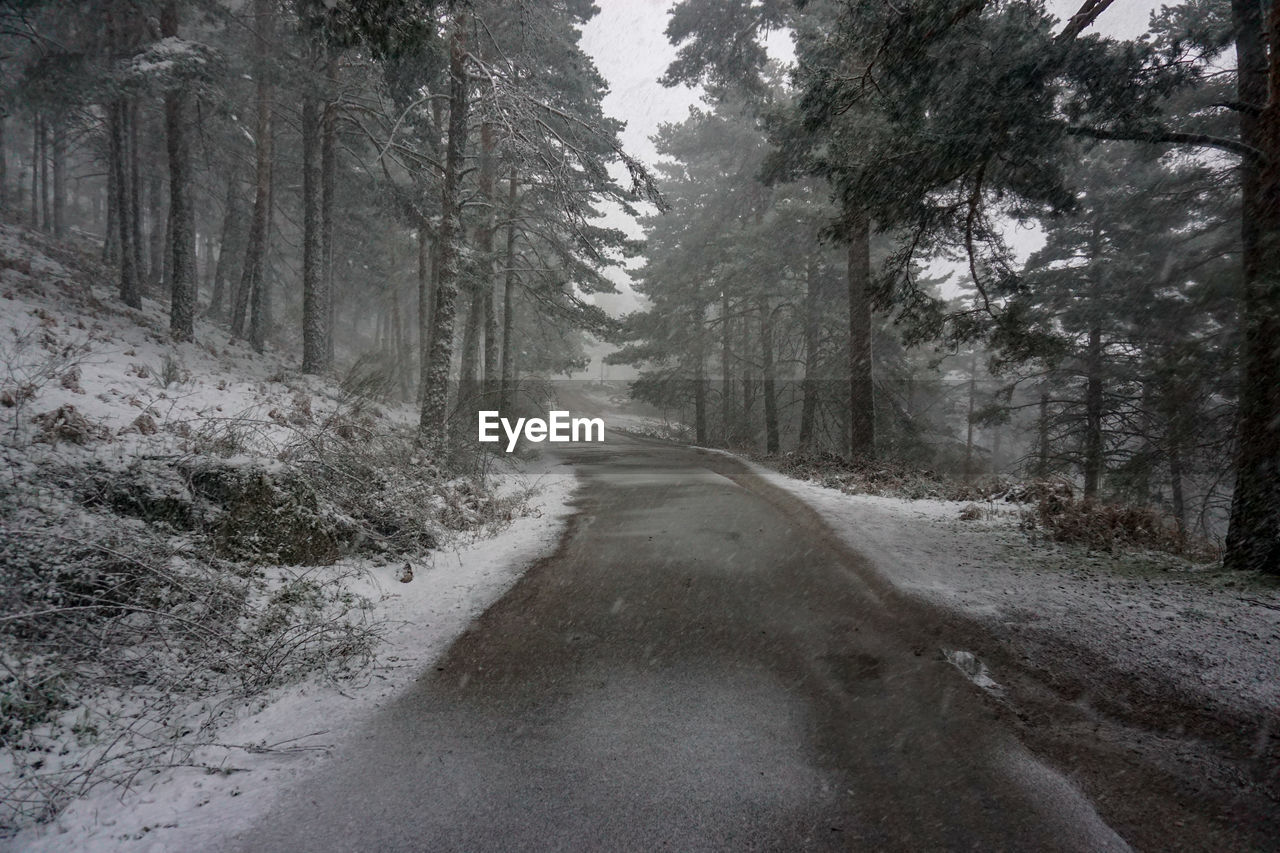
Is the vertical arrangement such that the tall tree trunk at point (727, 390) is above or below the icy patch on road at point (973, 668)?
above

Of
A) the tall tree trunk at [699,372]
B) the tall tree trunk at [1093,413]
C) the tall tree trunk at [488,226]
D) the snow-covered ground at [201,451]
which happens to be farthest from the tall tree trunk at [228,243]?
the tall tree trunk at [1093,413]

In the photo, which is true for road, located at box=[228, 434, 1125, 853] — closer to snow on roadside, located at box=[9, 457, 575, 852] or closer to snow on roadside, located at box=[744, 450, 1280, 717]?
snow on roadside, located at box=[9, 457, 575, 852]

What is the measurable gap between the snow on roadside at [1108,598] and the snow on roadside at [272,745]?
4.23m

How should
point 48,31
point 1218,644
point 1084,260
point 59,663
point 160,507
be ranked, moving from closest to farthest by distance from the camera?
point 59,663
point 1218,644
point 160,507
point 48,31
point 1084,260

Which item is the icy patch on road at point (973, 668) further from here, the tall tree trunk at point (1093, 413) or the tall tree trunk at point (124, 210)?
the tall tree trunk at point (124, 210)

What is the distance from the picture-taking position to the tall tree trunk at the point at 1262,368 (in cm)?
520

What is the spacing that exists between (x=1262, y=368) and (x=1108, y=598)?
302 centimetres

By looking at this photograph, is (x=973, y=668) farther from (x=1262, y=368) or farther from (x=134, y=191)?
(x=134, y=191)

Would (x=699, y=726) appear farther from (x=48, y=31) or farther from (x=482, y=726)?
(x=48, y=31)

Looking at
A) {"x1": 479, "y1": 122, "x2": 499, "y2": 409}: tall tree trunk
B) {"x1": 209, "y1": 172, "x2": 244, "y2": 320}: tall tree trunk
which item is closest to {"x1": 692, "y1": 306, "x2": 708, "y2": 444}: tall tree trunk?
{"x1": 479, "y1": 122, "x2": 499, "y2": 409}: tall tree trunk

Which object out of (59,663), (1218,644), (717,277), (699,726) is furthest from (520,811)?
(717,277)

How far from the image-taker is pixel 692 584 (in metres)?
5.74

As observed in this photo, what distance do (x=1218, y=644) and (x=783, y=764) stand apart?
3387 millimetres

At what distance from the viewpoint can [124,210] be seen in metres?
14.2
